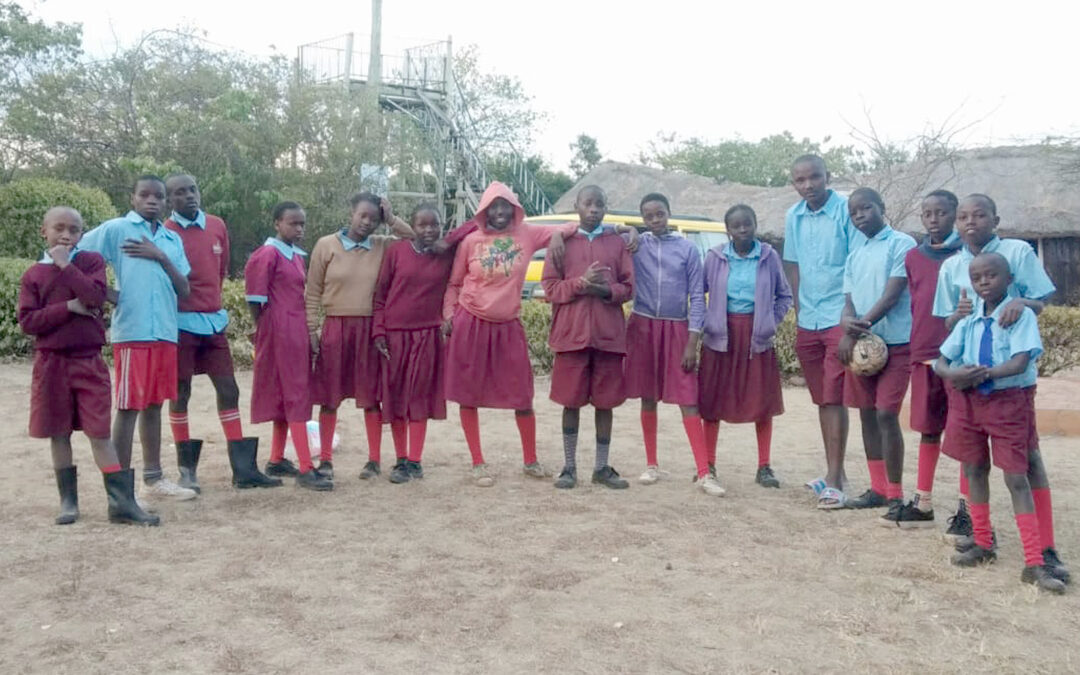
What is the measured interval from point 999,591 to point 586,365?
2550 mm

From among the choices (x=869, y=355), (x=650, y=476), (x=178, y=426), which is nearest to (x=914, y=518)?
(x=869, y=355)

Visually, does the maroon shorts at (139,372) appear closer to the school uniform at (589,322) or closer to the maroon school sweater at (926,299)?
the school uniform at (589,322)

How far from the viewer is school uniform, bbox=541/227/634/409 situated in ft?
18.8

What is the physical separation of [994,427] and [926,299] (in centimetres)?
92

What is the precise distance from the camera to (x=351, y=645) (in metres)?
3.34

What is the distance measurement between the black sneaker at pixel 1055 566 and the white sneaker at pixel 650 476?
7.73 ft

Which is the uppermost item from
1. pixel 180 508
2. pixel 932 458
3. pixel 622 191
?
pixel 622 191

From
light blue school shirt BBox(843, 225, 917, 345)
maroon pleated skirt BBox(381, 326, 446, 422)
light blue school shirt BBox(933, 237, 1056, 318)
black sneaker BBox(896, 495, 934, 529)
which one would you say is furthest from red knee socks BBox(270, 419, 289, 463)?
light blue school shirt BBox(933, 237, 1056, 318)

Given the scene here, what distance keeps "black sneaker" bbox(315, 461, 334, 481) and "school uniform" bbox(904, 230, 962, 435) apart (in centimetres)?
319

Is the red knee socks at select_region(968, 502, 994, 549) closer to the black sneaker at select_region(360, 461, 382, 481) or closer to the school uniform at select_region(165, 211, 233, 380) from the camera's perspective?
the black sneaker at select_region(360, 461, 382, 481)

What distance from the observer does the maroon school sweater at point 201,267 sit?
18.1 feet

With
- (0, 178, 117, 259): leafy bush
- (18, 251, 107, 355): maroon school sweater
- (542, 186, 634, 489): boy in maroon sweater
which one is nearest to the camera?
(18, 251, 107, 355): maroon school sweater

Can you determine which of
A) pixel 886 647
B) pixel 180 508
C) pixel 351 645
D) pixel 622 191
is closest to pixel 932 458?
pixel 886 647

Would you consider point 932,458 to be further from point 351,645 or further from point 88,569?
point 88,569
